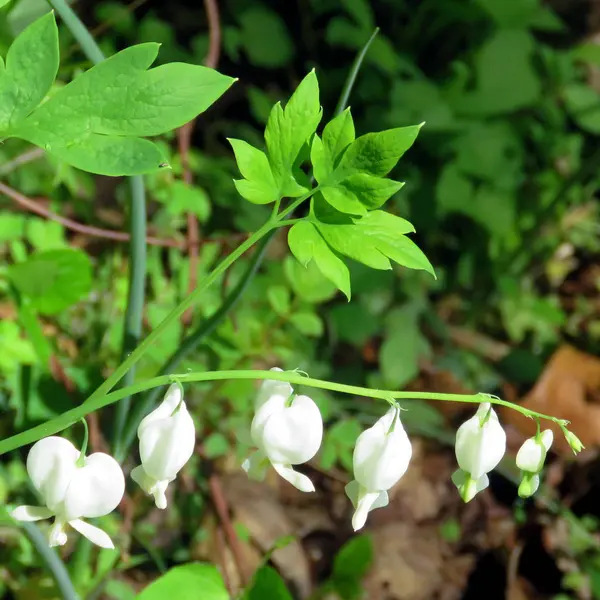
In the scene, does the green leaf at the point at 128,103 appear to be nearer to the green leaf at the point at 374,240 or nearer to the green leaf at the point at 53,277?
the green leaf at the point at 374,240

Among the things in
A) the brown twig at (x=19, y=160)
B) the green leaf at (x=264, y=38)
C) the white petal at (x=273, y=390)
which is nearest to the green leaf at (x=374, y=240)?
the white petal at (x=273, y=390)

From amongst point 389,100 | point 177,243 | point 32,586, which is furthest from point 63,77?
point 32,586

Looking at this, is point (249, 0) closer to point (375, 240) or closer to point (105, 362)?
point (105, 362)

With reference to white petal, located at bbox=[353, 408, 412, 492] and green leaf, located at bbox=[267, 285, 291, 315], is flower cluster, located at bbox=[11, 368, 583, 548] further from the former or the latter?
→ green leaf, located at bbox=[267, 285, 291, 315]

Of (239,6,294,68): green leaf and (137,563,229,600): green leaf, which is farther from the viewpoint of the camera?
(239,6,294,68): green leaf

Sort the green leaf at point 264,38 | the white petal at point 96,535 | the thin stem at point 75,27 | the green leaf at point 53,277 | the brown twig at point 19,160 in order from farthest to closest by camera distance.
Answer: the green leaf at point 264,38 < the brown twig at point 19,160 < the green leaf at point 53,277 < the thin stem at point 75,27 < the white petal at point 96,535

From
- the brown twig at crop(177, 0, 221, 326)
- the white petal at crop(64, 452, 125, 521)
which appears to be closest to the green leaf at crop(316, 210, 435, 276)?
the white petal at crop(64, 452, 125, 521)
